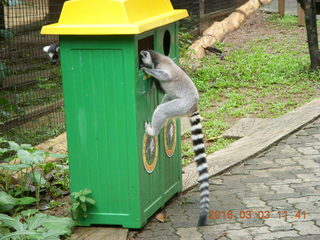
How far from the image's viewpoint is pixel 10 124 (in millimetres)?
6520

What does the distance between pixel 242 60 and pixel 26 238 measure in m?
7.79

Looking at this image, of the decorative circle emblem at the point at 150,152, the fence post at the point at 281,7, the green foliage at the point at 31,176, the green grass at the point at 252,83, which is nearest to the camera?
the decorative circle emblem at the point at 150,152

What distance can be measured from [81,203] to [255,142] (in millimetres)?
2864

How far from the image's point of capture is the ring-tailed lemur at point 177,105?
14.7 ft

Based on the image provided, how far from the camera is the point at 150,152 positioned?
4.58 metres

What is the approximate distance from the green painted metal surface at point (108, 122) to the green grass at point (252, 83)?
6.66 feet

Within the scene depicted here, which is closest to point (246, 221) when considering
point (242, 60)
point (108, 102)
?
point (108, 102)

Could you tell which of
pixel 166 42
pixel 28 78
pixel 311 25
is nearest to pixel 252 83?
pixel 311 25

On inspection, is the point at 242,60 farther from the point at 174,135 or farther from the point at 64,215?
the point at 64,215

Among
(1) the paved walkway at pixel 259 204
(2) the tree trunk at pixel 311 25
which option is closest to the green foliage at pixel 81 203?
(1) the paved walkway at pixel 259 204

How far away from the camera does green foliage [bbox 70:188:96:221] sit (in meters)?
4.35

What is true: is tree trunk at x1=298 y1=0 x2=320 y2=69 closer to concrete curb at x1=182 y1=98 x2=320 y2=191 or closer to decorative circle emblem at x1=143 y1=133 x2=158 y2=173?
concrete curb at x1=182 y1=98 x2=320 y2=191

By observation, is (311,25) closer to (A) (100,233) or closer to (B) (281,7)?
(B) (281,7)

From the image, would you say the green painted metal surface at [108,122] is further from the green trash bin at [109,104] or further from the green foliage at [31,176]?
the green foliage at [31,176]
